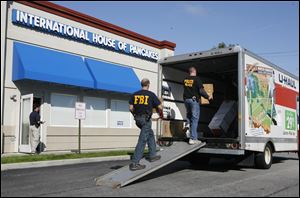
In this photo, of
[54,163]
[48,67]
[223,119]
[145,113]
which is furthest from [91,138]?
[145,113]

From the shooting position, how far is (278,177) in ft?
30.2

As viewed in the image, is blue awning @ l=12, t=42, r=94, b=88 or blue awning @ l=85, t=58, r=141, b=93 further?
blue awning @ l=85, t=58, r=141, b=93

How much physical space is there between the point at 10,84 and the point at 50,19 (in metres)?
3.28

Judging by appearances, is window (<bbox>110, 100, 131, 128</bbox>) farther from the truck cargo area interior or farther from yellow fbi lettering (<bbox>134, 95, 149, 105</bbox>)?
yellow fbi lettering (<bbox>134, 95, 149, 105</bbox>)

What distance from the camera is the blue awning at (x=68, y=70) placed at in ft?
48.1

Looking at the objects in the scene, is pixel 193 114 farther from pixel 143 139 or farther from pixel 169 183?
pixel 169 183

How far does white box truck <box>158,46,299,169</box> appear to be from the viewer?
969 centimetres

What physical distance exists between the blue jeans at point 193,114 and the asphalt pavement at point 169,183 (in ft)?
3.21

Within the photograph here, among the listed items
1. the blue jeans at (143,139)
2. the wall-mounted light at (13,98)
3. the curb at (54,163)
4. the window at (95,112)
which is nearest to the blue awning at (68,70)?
the wall-mounted light at (13,98)

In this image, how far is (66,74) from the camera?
51.8 feet

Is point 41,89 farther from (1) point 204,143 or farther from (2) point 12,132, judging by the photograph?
(1) point 204,143

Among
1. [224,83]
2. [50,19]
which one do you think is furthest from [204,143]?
[50,19]

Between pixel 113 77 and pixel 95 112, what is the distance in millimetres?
1793

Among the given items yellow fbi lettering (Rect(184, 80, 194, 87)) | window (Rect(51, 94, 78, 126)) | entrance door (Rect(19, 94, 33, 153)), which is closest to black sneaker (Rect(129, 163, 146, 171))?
yellow fbi lettering (Rect(184, 80, 194, 87))
